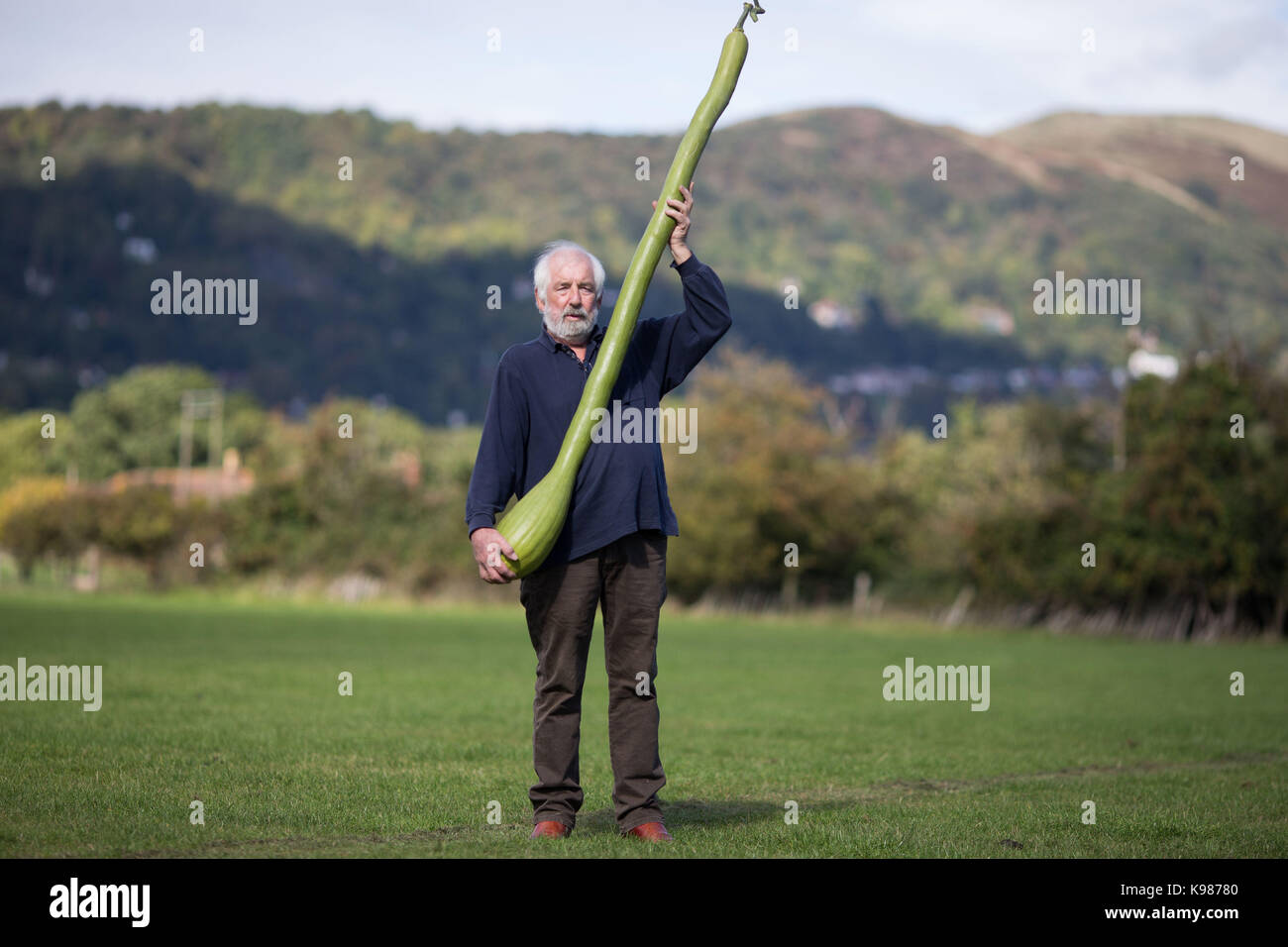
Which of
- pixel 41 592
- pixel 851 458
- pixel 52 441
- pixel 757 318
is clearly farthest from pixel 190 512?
pixel 757 318

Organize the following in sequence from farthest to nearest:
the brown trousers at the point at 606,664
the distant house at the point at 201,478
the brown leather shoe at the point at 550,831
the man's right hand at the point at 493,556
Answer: the distant house at the point at 201,478, the brown trousers at the point at 606,664, the brown leather shoe at the point at 550,831, the man's right hand at the point at 493,556

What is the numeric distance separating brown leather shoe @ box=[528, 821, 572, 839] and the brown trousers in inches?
1.8

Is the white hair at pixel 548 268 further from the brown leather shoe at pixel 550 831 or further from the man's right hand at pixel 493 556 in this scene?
the brown leather shoe at pixel 550 831

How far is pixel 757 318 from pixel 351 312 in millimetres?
55572

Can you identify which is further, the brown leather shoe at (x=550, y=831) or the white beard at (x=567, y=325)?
the white beard at (x=567, y=325)

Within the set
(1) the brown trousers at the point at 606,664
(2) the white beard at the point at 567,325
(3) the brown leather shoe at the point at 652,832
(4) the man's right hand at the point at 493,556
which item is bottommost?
(3) the brown leather shoe at the point at 652,832

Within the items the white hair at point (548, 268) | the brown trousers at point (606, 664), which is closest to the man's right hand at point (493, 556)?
the brown trousers at point (606, 664)

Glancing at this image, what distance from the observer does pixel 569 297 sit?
7.60m

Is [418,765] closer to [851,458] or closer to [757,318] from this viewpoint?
[851,458]

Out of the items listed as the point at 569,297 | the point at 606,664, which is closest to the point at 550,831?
the point at 606,664

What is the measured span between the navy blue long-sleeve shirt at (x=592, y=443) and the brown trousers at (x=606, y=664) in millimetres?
172

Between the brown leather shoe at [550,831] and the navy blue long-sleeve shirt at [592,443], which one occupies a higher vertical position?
the navy blue long-sleeve shirt at [592,443]

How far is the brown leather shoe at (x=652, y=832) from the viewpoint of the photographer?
288 inches
